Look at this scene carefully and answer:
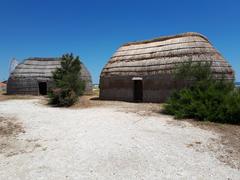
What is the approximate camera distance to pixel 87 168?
4984 mm

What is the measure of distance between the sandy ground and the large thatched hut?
28.3ft

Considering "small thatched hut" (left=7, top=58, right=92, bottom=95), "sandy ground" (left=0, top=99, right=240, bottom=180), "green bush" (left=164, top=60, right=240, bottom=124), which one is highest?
"small thatched hut" (left=7, top=58, right=92, bottom=95)

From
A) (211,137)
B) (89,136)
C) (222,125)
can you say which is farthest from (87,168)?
(222,125)

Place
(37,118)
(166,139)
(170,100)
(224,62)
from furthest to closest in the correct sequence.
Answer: (224,62) < (170,100) < (37,118) < (166,139)

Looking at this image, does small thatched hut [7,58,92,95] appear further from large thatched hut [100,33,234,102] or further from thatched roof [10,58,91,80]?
large thatched hut [100,33,234,102]

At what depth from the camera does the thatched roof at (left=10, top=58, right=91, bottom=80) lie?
94.4 ft

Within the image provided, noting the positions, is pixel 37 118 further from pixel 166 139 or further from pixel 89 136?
pixel 166 139

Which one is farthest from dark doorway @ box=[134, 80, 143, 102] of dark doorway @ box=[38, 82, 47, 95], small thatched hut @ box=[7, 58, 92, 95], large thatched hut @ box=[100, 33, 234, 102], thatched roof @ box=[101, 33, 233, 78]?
dark doorway @ box=[38, 82, 47, 95]

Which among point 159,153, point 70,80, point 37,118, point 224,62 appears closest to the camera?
point 159,153

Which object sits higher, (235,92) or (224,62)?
(224,62)

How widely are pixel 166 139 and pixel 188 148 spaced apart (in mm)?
923

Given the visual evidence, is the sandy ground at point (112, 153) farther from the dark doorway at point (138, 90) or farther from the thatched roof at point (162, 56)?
the dark doorway at point (138, 90)

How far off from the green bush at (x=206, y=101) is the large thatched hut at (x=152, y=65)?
14.0ft

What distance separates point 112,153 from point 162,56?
13827 millimetres
